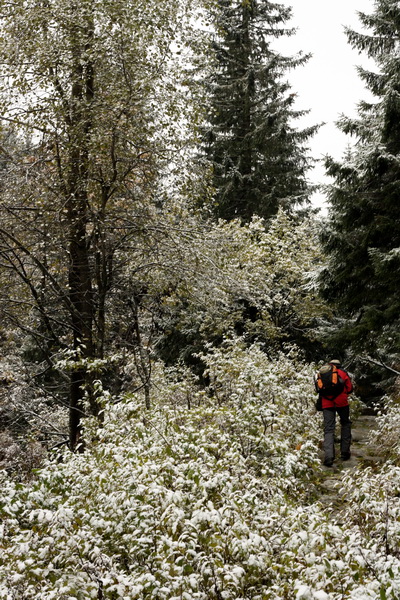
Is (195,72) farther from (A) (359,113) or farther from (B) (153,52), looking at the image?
(A) (359,113)

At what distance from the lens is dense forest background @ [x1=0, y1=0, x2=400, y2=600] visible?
126 inches

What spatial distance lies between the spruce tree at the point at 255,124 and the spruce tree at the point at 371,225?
11121 mm


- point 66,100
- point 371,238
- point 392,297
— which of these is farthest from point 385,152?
point 66,100

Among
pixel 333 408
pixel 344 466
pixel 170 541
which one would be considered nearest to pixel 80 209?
pixel 333 408

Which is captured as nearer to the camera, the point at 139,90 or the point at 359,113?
the point at 139,90

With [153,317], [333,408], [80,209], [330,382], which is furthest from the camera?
[153,317]

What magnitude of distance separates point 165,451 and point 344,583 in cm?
222

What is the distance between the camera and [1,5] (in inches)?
314

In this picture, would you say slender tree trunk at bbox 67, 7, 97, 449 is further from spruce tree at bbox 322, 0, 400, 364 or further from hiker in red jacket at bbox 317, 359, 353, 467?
spruce tree at bbox 322, 0, 400, 364

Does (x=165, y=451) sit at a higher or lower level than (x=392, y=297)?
lower

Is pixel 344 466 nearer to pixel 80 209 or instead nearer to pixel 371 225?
pixel 371 225

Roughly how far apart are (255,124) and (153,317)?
1551 centimetres

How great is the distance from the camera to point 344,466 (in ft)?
27.4

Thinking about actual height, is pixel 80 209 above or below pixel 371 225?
above
